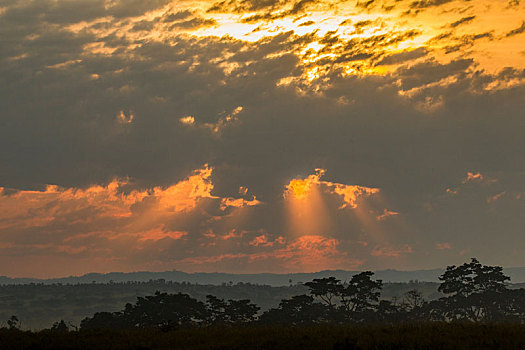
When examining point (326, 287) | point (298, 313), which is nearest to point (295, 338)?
point (298, 313)

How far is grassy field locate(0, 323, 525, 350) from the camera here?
24.9 meters

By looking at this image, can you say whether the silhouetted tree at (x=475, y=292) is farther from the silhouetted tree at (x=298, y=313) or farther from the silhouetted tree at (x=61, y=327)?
the silhouetted tree at (x=61, y=327)

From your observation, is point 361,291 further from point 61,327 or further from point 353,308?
point 61,327

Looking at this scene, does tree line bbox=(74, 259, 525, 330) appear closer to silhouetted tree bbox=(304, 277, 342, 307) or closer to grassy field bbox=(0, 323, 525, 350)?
Answer: silhouetted tree bbox=(304, 277, 342, 307)

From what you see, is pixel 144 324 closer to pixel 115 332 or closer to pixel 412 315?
pixel 412 315

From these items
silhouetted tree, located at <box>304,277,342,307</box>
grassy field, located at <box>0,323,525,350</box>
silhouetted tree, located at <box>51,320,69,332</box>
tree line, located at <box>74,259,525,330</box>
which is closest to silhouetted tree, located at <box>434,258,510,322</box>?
tree line, located at <box>74,259,525,330</box>

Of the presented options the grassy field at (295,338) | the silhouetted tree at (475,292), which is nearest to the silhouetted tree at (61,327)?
the grassy field at (295,338)

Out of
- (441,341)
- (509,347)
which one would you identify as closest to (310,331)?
(441,341)

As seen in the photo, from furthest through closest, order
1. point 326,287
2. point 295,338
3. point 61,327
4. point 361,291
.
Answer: point 326,287
point 361,291
point 61,327
point 295,338

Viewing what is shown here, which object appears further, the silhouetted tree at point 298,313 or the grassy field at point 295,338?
the silhouetted tree at point 298,313

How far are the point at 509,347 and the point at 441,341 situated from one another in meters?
2.72

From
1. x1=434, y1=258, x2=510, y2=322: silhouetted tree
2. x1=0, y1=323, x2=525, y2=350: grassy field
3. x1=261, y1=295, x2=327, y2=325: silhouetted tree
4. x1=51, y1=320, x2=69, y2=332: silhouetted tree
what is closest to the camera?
x1=0, y1=323, x2=525, y2=350: grassy field

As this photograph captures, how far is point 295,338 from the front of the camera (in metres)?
27.4

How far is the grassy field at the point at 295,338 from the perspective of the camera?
24864 mm
